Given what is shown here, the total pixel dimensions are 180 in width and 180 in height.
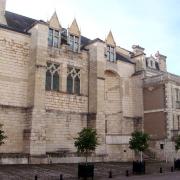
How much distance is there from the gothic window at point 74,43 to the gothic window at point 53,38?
5.44 ft

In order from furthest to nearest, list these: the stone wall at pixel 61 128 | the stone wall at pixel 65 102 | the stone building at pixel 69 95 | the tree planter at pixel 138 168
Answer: the stone wall at pixel 65 102 < the stone wall at pixel 61 128 < the stone building at pixel 69 95 < the tree planter at pixel 138 168

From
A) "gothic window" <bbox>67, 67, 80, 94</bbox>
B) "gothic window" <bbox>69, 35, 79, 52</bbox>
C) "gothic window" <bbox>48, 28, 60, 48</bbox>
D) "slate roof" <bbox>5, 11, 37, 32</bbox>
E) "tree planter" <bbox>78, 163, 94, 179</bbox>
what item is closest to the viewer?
"tree planter" <bbox>78, 163, 94, 179</bbox>

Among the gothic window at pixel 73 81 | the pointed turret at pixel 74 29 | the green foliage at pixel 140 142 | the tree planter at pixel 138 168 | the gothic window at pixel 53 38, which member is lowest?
the tree planter at pixel 138 168

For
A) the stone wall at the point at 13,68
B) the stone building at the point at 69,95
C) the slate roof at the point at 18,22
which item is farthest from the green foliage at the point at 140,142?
the slate roof at the point at 18,22

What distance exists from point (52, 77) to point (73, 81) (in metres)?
2.55

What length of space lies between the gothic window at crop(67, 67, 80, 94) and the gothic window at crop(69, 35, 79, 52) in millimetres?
2225

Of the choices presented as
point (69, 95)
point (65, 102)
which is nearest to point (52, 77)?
point (69, 95)

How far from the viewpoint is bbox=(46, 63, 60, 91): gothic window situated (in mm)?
30328

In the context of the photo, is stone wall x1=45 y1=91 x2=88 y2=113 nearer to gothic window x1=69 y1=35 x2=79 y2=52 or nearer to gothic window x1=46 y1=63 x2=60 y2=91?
gothic window x1=46 y1=63 x2=60 y2=91

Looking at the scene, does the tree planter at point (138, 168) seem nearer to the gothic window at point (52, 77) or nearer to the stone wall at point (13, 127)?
the stone wall at point (13, 127)

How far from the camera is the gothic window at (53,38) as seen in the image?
31234mm

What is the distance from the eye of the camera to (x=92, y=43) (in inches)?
1332

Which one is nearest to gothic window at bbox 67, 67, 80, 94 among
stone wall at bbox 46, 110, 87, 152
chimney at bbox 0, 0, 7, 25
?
stone wall at bbox 46, 110, 87, 152

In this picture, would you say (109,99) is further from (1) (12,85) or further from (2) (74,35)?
(1) (12,85)
